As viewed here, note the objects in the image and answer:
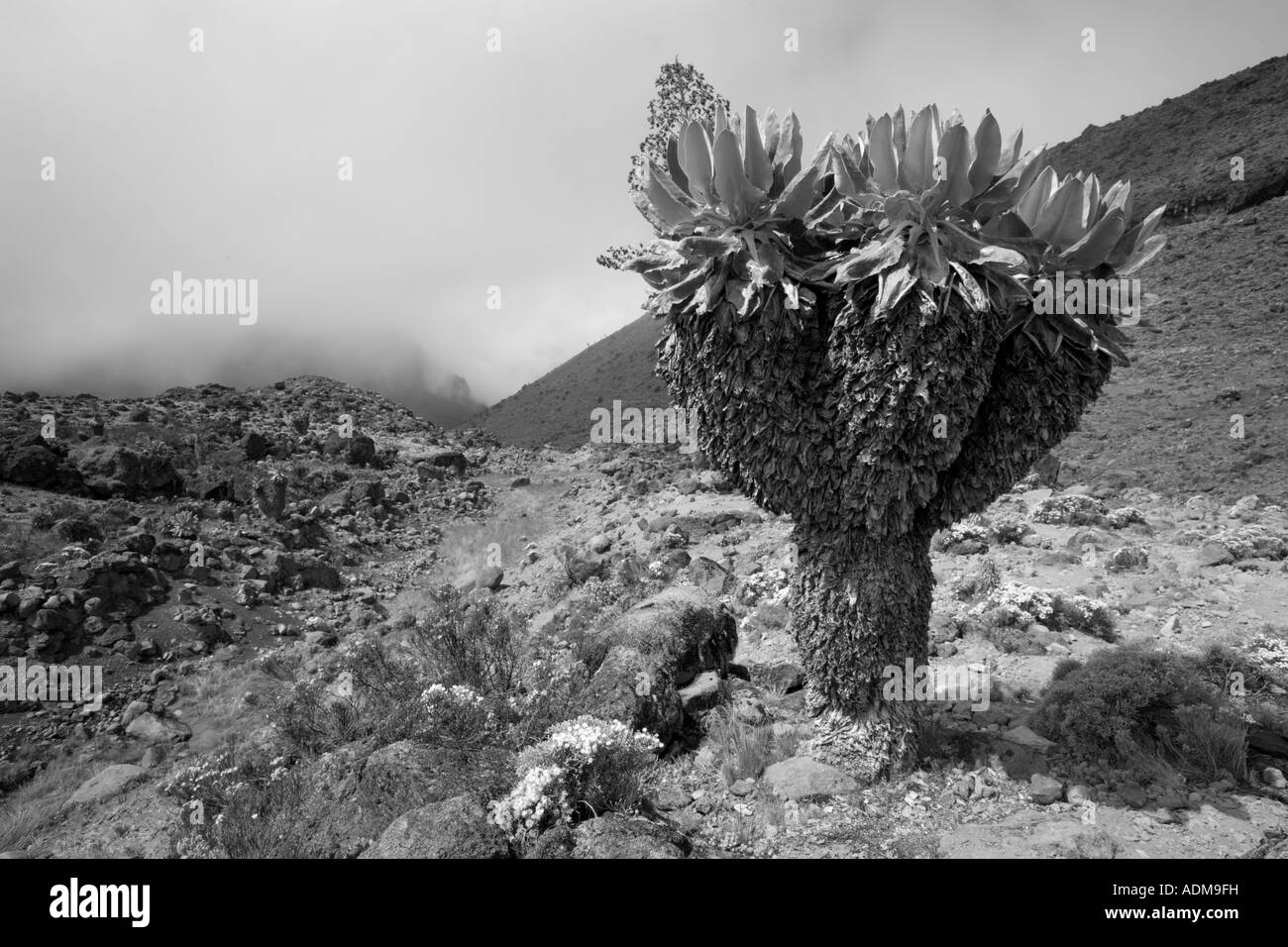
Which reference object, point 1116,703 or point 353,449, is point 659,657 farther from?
point 353,449

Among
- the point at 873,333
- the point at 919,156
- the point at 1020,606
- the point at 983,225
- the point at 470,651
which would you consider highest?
the point at 919,156

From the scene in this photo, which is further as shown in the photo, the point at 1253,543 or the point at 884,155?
the point at 1253,543

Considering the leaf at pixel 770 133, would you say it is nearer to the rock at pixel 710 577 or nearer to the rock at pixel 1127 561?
the rock at pixel 710 577

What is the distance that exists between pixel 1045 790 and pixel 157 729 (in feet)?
34.6

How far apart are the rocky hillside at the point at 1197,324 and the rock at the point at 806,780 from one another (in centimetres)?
356

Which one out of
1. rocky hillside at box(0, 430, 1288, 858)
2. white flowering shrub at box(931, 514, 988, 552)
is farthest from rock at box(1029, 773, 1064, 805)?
white flowering shrub at box(931, 514, 988, 552)

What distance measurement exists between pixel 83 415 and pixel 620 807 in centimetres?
2232

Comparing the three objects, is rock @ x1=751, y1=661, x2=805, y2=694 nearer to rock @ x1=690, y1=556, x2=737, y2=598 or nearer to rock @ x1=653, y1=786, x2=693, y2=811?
rock @ x1=653, y1=786, x2=693, y2=811

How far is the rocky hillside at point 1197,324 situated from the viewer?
48.7 feet

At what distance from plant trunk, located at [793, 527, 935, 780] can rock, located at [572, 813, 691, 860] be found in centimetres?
180

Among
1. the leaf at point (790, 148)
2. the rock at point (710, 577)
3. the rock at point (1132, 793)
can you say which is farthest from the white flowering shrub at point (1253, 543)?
the leaf at point (790, 148)

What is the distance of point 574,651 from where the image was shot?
27.2 feet

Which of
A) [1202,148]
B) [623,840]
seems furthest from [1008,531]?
[1202,148]

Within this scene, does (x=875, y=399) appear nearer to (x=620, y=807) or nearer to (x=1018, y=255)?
(x=1018, y=255)
